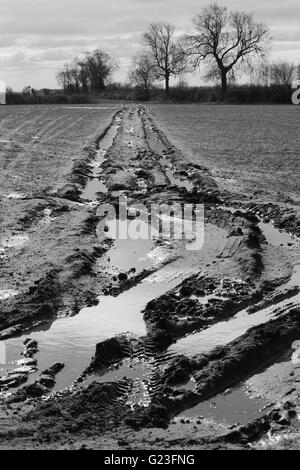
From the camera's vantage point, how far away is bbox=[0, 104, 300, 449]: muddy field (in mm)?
5020

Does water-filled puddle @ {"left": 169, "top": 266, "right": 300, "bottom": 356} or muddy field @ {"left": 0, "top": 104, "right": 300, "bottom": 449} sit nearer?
muddy field @ {"left": 0, "top": 104, "right": 300, "bottom": 449}

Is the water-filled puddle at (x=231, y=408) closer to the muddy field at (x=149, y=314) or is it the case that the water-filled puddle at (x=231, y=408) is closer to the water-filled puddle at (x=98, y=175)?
the muddy field at (x=149, y=314)

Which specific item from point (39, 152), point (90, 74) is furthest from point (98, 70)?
point (39, 152)

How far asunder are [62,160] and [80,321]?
38.6 feet

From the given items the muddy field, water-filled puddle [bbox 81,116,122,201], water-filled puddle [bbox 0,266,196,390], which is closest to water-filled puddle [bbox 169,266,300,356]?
the muddy field

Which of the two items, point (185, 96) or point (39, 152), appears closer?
point (39, 152)

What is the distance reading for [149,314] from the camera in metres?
7.10

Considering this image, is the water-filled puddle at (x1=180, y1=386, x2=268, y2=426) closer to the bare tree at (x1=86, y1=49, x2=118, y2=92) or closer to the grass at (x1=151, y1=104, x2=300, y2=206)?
the grass at (x1=151, y1=104, x2=300, y2=206)

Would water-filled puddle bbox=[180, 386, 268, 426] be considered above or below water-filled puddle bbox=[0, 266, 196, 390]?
below

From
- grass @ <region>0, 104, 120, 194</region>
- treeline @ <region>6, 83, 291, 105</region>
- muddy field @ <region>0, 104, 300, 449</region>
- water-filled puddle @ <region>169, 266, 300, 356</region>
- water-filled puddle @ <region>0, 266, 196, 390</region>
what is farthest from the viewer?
treeline @ <region>6, 83, 291, 105</region>

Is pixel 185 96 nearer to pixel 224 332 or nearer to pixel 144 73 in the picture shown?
pixel 144 73

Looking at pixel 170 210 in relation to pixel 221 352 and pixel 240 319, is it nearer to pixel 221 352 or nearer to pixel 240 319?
pixel 240 319

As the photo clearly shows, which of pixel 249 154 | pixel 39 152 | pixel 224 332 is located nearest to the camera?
pixel 224 332
